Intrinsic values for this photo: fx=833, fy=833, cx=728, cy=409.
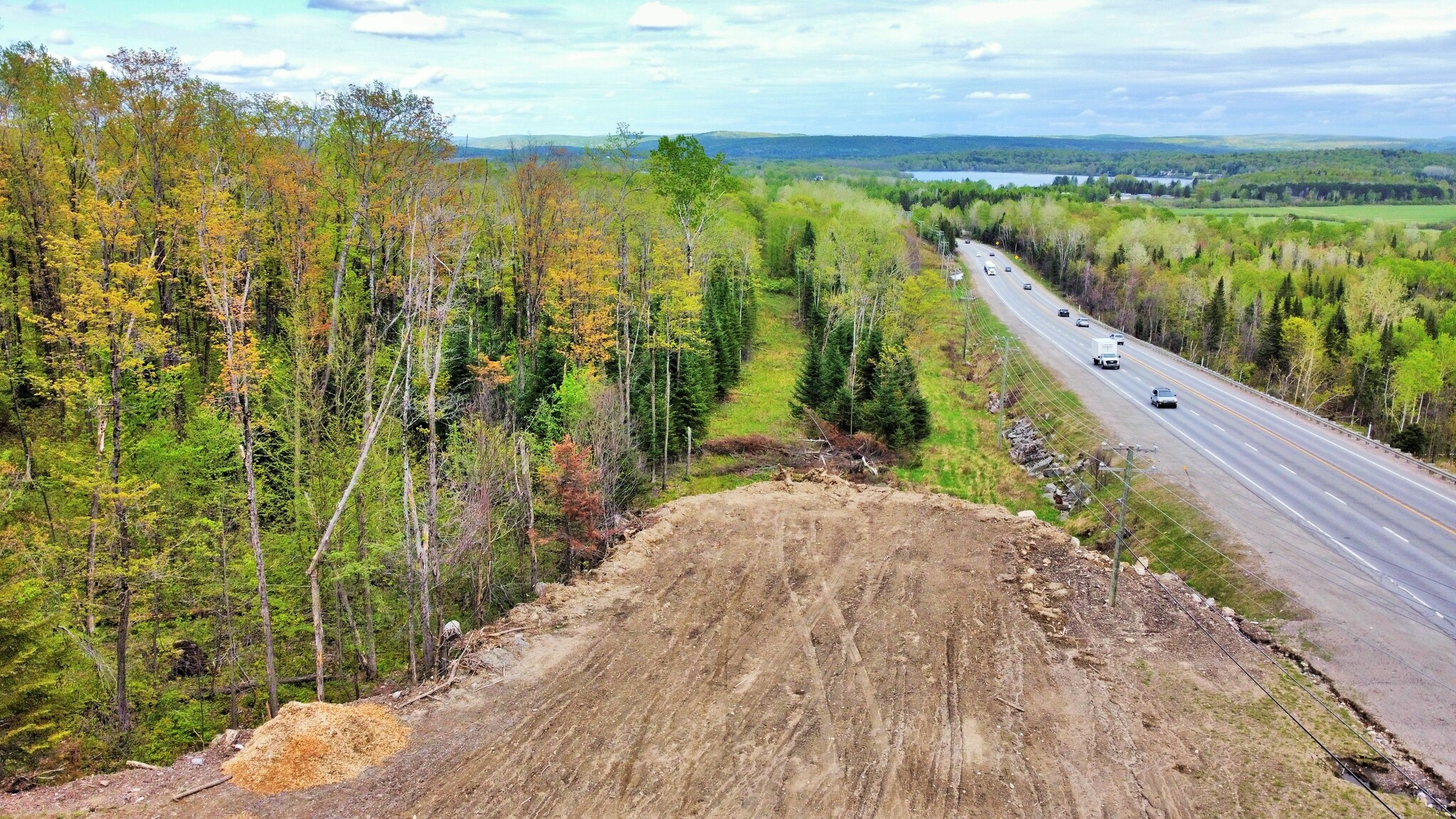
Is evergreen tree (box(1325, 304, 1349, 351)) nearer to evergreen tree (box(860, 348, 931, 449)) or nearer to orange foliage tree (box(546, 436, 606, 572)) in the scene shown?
evergreen tree (box(860, 348, 931, 449))

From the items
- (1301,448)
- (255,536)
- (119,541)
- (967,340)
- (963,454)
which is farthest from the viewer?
(967,340)

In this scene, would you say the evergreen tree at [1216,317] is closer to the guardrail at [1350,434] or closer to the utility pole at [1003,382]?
the guardrail at [1350,434]

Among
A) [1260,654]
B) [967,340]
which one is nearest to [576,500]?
[1260,654]

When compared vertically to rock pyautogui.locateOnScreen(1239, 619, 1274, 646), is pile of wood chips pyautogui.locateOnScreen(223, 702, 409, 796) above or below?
above

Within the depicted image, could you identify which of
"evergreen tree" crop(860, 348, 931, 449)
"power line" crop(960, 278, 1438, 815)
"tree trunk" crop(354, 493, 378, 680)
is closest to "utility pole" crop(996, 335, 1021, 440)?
"evergreen tree" crop(860, 348, 931, 449)

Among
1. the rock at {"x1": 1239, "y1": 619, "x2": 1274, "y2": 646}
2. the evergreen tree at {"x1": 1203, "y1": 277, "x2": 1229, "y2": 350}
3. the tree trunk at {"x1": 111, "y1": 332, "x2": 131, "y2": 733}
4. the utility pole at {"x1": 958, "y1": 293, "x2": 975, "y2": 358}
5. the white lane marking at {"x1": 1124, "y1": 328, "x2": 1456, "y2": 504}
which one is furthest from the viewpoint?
the evergreen tree at {"x1": 1203, "y1": 277, "x2": 1229, "y2": 350}

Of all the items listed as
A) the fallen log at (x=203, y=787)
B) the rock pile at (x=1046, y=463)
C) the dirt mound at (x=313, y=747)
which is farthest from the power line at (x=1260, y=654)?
the fallen log at (x=203, y=787)

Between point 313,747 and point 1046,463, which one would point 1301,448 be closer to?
point 1046,463
